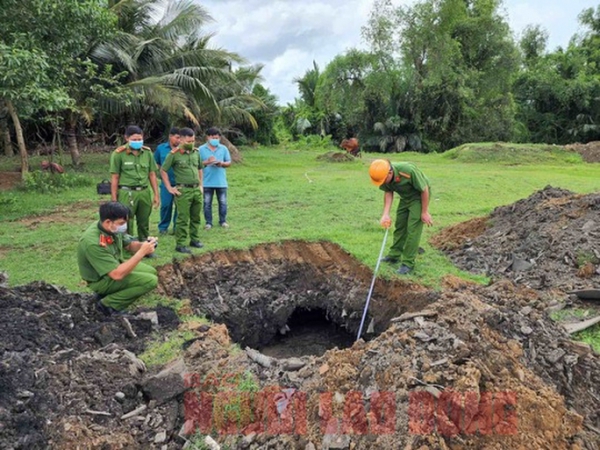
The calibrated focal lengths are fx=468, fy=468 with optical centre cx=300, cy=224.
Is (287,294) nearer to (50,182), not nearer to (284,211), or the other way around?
(284,211)

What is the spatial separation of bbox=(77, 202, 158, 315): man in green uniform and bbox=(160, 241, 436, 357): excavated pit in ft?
3.24

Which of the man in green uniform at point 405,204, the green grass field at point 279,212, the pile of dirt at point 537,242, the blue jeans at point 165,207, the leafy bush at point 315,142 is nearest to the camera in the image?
the man in green uniform at point 405,204

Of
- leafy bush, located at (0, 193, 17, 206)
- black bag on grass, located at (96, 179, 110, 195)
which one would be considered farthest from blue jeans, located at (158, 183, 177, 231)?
leafy bush, located at (0, 193, 17, 206)

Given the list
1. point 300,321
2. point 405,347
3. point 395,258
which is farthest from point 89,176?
point 405,347

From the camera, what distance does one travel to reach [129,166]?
601cm

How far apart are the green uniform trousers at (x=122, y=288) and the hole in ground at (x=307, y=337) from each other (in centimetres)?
227

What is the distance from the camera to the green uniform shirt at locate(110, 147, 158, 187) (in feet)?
19.6

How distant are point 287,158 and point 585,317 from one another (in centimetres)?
1852

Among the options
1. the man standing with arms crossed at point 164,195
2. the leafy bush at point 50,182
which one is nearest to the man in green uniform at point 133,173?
the man standing with arms crossed at point 164,195

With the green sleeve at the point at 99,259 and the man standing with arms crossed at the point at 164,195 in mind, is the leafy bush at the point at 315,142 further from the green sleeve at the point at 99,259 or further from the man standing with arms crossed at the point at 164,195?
the green sleeve at the point at 99,259

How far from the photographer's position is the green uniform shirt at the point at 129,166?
19.6ft

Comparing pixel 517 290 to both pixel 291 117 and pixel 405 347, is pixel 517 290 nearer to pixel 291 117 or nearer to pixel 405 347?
pixel 405 347

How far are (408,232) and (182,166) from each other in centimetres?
318

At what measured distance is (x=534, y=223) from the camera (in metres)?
7.19
